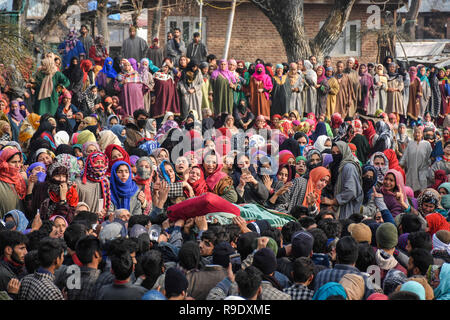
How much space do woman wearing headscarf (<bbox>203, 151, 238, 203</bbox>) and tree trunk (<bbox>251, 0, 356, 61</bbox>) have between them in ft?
26.8

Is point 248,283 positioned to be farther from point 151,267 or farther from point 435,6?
point 435,6

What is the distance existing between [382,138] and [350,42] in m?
11.9

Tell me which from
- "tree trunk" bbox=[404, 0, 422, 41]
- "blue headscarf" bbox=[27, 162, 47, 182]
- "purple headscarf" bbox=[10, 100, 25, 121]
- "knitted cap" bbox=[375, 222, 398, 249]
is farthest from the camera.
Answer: "tree trunk" bbox=[404, 0, 422, 41]

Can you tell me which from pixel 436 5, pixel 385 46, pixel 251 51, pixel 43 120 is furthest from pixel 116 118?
pixel 436 5

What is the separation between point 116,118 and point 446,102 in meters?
8.54

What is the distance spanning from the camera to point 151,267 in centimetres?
464

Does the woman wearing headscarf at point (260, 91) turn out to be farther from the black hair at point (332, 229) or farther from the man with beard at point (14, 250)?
the man with beard at point (14, 250)

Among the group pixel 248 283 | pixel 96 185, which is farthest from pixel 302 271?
pixel 96 185

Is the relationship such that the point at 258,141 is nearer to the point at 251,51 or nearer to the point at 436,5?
the point at 251,51

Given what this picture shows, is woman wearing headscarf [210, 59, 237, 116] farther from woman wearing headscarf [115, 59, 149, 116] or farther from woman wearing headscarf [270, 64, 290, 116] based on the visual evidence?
woman wearing headscarf [115, 59, 149, 116]

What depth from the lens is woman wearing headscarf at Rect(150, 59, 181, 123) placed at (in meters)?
12.2

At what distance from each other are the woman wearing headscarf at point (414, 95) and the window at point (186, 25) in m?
7.71

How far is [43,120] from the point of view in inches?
391

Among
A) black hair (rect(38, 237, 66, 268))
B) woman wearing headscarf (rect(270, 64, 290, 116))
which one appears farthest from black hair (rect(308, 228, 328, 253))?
woman wearing headscarf (rect(270, 64, 290, 116))
